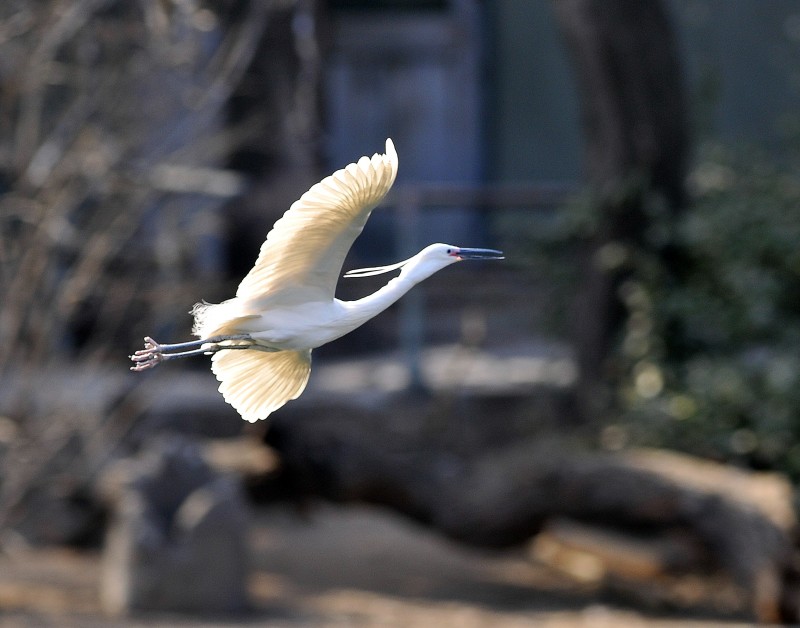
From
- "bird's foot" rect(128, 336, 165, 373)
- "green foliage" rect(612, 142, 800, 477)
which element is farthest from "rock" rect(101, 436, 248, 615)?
"bird's foot" rect(128, 336, 165, 373)

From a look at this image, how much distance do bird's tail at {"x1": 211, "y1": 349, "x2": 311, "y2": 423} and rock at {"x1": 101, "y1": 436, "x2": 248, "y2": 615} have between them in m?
4.68

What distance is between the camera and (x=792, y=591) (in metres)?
7.33

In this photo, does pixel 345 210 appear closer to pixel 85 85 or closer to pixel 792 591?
pixel 85 85

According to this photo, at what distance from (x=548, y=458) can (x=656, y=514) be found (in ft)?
2.81

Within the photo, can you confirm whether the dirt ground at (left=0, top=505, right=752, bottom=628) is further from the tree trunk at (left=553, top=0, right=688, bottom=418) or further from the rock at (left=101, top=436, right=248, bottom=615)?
the tree trunk at (left=553, top=0, right=688, bottom=418)

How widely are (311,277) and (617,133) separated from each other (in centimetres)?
638

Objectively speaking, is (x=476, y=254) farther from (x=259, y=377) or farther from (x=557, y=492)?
(x=557, y=492)

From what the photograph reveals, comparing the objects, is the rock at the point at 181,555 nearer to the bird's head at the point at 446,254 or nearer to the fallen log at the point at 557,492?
the fallen log at the point at 557,492

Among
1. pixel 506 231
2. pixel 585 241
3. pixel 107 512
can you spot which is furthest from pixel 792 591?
pixel 107 512

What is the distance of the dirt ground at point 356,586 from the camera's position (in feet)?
26.2

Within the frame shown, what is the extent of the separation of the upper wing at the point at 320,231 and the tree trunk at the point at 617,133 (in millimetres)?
6218

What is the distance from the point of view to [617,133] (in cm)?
905

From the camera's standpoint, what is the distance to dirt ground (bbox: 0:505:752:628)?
798 cm

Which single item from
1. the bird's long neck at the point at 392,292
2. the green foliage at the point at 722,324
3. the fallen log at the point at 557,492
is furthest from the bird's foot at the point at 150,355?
the green foliage at the point at 722,324
